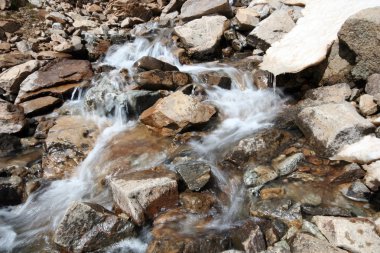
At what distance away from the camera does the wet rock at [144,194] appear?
4.50m

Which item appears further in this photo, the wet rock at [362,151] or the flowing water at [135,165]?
the wet rock at [362,151]

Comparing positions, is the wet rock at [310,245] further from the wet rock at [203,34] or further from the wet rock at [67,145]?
the wet rock at [203,34]

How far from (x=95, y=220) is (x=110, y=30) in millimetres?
7847

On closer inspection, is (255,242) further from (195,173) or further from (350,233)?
(195,173)

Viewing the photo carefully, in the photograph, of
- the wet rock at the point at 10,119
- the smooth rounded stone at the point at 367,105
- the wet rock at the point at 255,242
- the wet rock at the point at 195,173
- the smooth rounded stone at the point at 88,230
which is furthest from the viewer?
the wet rock at the point at 10,119

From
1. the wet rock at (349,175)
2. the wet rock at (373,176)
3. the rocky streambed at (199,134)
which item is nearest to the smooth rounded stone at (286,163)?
the rocky streambed at (199,134)

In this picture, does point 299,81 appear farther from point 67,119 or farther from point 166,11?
point 166,11

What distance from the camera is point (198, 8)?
34.0 ft

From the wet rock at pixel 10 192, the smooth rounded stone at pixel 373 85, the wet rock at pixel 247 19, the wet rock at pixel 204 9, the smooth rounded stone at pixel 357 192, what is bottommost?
the smooth rounded stone at pixel 357 192

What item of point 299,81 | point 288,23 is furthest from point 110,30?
point 299,81

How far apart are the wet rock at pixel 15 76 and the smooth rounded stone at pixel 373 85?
667 centimetres

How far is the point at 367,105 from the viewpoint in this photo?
5934 millimetres

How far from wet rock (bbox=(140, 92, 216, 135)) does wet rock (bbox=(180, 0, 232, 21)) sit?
418 cm

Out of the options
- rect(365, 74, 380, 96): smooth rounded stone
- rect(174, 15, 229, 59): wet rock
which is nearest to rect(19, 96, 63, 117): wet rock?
rect(174, 15, 229, 59): wet rock
